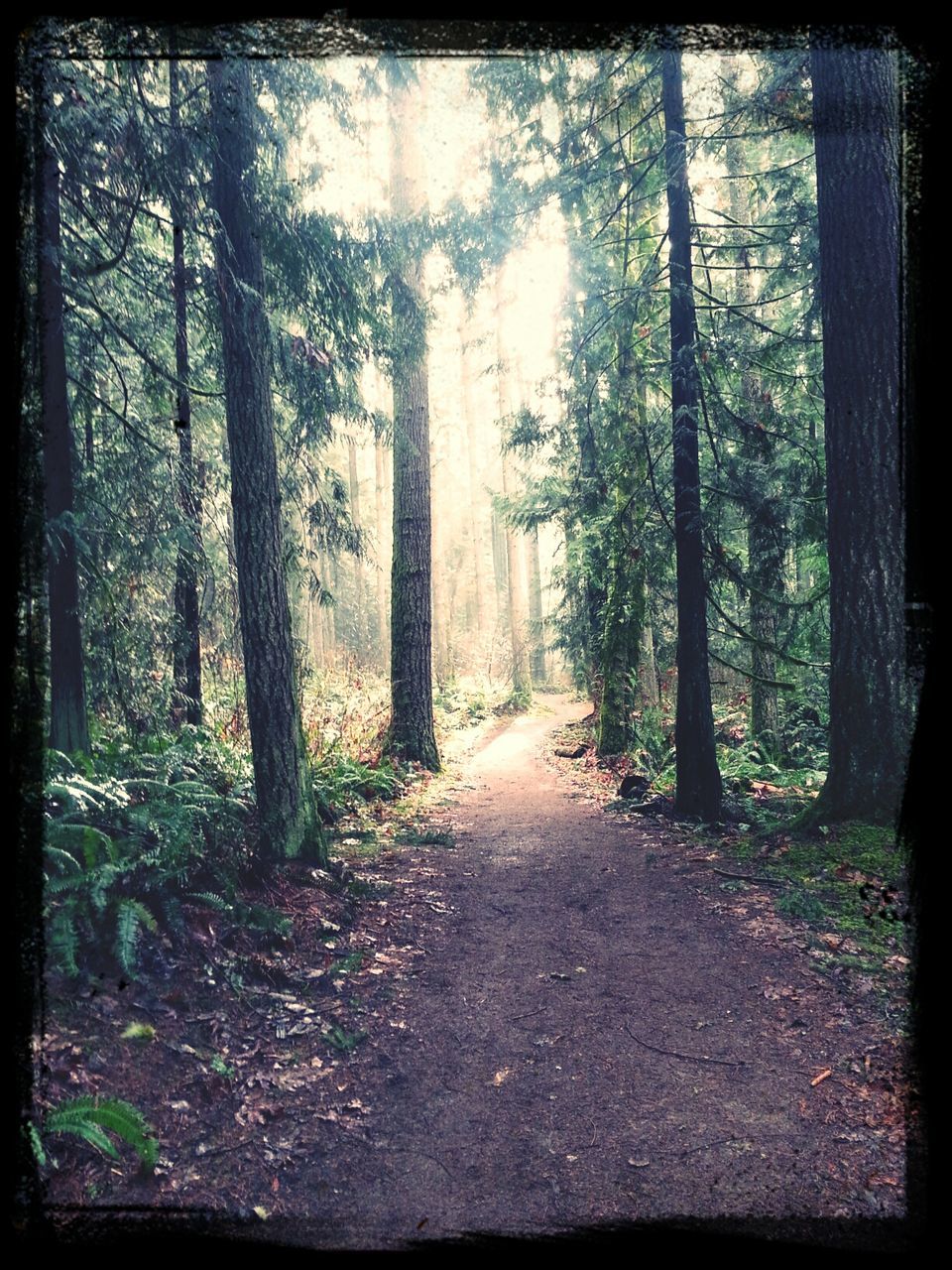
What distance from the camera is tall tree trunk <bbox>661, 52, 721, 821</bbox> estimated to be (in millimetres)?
7625

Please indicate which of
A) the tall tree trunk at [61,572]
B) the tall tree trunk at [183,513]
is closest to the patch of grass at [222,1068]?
the tall tree trunk at [61,572]

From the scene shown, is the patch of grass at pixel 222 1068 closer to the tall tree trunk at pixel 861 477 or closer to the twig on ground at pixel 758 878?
the twig on ground at pixel 758 878

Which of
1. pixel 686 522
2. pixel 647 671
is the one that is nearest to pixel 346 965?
pixel 686 522

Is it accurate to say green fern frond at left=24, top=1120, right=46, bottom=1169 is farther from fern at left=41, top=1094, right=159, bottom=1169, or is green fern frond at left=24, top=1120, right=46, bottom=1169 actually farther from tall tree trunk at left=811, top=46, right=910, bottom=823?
tall tree trunk at left=811, top=46, right=910, bottom=823

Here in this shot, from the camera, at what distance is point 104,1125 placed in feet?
8.35

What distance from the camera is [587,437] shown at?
11.4 metres

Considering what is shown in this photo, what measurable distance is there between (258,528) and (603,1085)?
5103 millimetres

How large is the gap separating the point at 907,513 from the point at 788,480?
805cm

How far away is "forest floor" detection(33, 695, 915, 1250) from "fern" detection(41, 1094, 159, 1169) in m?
0.08

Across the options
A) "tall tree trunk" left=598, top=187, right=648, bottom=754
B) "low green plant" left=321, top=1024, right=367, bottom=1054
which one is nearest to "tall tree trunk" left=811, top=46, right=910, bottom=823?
"tall tree trunk" left=598, top=187, right=648, bottom=754

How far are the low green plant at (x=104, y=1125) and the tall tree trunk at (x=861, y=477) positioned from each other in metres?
5.80

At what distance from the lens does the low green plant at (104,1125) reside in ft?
7.97

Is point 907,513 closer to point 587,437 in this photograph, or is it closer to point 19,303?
point 19,303

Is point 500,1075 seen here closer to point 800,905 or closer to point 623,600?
point 800,905
